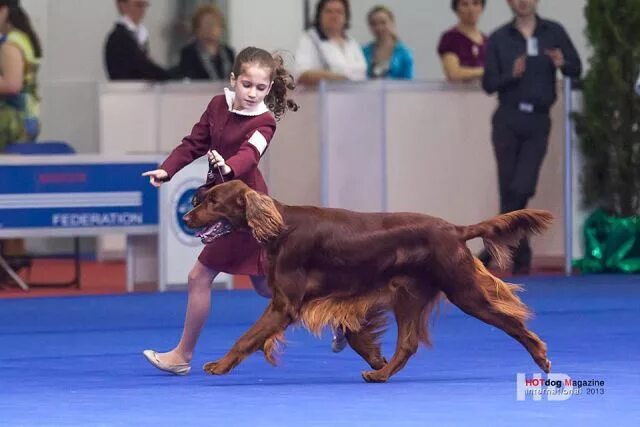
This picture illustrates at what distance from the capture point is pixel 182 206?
1103 centimetres

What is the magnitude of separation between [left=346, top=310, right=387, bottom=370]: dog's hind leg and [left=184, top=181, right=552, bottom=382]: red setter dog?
11 centimetres

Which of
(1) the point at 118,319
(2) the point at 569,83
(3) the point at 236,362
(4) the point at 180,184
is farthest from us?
(2) the point at 569,83

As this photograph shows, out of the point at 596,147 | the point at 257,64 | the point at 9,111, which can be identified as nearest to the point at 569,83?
the point at 596,147

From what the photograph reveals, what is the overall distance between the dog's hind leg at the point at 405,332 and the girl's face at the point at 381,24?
6810 millimetres

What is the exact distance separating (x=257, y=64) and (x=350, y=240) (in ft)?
2.69

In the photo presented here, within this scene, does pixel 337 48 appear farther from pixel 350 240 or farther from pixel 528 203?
pixel 350 240

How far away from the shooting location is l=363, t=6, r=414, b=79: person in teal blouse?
42.8ft

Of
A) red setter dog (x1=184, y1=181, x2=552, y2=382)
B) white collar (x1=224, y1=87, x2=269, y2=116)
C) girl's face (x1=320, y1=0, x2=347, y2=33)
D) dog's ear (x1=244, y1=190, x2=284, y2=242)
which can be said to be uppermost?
girl's face (x1=320, y1=0, x2=347, y2=33)

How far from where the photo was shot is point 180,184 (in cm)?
1098

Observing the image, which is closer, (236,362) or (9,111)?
(236,362)

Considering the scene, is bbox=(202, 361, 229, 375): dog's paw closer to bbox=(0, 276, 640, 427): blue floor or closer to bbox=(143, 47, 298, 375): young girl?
bbox=(0, 276, 640, 427): blue floor

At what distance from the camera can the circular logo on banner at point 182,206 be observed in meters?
11.0

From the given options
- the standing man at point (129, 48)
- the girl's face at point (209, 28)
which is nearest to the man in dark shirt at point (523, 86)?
the girl's face at point (209, 28)

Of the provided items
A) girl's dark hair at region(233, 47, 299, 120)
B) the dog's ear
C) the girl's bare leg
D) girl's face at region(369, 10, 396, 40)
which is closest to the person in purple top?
girl's face at region(369, 10, 396, 40)
